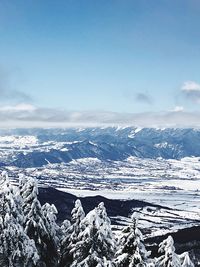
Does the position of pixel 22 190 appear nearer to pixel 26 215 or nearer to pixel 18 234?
pixel 26 215

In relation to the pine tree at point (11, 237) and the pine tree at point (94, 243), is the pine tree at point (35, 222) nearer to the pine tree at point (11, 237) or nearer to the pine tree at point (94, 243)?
the pine tree at point (11, 237)

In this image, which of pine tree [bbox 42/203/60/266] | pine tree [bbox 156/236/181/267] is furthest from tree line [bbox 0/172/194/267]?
pine tree [bbox 42/203/60/266]

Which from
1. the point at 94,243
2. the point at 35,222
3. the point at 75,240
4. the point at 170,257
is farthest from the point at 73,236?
the point at 170,257

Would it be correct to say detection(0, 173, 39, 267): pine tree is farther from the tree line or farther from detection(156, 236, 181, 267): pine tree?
detection(156, 236, 181, 267): pine tree

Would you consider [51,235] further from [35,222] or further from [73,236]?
[73,236]

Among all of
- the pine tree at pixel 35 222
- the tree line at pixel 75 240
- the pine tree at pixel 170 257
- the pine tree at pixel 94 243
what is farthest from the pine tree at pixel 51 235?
the pine tree at pixel 170 257
